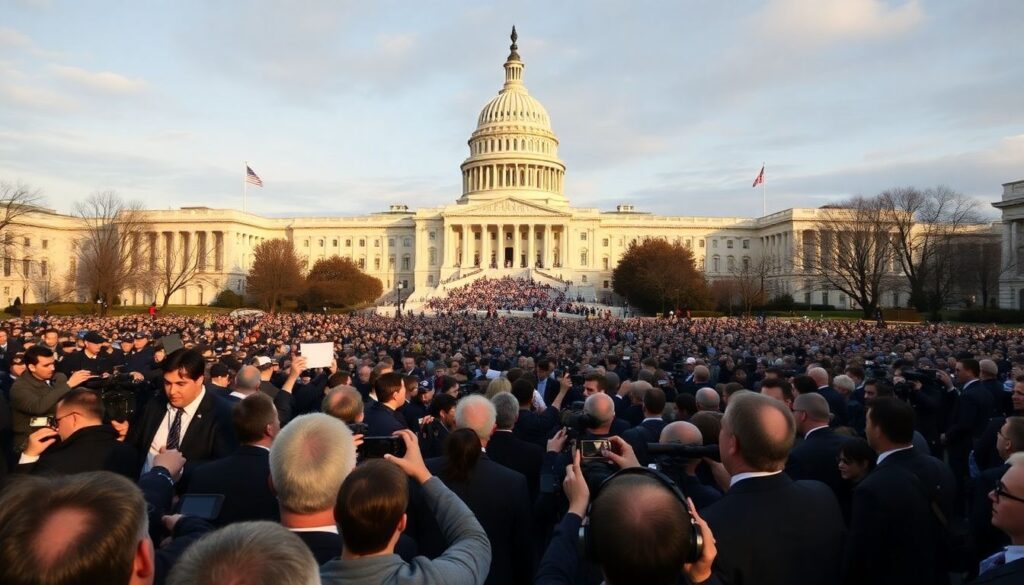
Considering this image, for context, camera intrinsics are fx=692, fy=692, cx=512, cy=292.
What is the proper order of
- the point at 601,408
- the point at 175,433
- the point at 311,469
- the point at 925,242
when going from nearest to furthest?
1. the point at 311,469
2. the point at 601,408
3. the point at 175,433
4. the point at 925,242

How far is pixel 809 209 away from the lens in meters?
97.6

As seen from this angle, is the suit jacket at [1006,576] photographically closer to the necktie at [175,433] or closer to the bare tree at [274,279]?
the necktie at [175,433]

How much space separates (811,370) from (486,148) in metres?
112

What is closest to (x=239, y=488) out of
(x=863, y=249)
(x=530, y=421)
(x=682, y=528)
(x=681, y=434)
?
(x=681, y=434)

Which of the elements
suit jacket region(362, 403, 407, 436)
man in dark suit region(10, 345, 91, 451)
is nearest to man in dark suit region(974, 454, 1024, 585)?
suit jacket region(362, 403, 407, 436)

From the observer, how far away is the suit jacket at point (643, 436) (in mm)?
5762

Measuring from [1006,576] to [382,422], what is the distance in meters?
5.02

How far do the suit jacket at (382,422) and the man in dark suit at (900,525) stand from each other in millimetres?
4012

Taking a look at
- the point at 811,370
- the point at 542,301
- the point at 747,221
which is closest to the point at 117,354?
the point at 811,370

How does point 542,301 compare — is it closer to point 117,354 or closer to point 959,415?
point 117,354

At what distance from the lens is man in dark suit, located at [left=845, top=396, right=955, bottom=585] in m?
4.31

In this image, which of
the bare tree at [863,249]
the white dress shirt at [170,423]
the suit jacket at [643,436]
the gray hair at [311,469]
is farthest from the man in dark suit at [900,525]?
the bare tree at [863,249]

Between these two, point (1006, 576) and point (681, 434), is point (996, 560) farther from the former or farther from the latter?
point (681, 434)

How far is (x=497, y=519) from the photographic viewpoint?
180 inches
